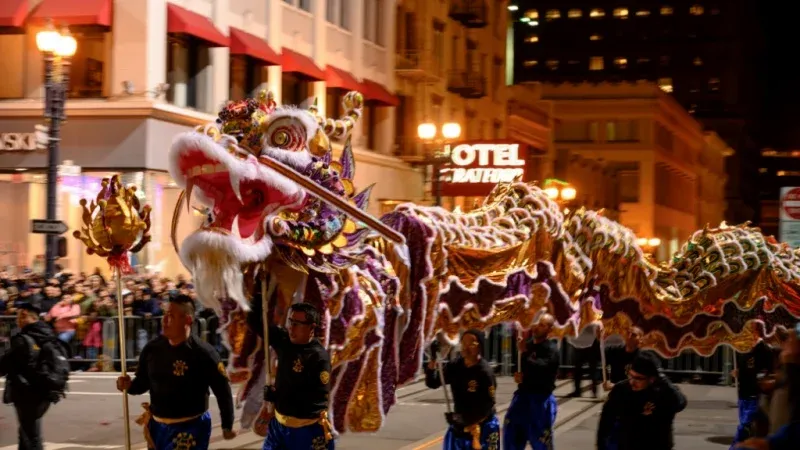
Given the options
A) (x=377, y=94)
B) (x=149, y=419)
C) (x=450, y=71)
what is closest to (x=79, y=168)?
(x=377, y=94)

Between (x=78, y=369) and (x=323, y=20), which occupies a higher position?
(x=323, y=20)

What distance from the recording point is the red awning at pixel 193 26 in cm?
2681

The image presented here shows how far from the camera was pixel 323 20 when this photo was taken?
3450cm

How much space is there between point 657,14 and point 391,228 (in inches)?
4340

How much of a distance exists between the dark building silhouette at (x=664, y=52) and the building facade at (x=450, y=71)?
203ft

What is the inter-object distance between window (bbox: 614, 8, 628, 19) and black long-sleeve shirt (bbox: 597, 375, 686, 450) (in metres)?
112

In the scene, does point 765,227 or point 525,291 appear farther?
point 765,227

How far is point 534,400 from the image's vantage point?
484 inches

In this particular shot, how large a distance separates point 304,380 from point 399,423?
8.64 m

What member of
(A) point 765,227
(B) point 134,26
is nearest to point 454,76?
(B) point 134,26

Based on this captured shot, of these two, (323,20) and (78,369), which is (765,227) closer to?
(323,20)

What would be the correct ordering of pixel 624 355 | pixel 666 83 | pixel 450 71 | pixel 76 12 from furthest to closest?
1. pixel 666 83
2. pixel 450 71
3. pixel 76 12
4. pixel 624 355

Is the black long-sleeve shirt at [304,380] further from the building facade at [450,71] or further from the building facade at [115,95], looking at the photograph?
the building facade at [450,71]

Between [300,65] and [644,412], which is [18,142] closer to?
[300,65]
